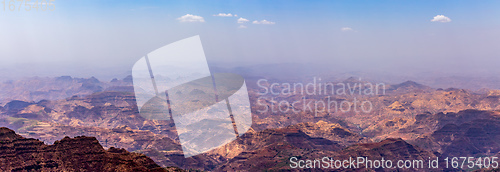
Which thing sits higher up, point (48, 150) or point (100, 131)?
point (48, 150)

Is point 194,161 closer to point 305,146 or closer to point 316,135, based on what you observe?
point 305,146

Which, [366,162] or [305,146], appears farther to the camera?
[305,146]

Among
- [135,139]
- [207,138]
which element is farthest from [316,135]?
[135,139]

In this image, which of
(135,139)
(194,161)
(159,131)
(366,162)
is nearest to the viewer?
(366,162)

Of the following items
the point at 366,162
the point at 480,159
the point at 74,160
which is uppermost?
the point at 74,160

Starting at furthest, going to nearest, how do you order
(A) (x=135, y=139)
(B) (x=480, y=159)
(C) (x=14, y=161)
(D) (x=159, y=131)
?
(D) (x=159, y=131) < (A) (x=135, y=139) < (B) (x=480, y=159) < (C) (x=14, y=161)

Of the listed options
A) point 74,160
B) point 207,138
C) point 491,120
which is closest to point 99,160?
point 74,160
